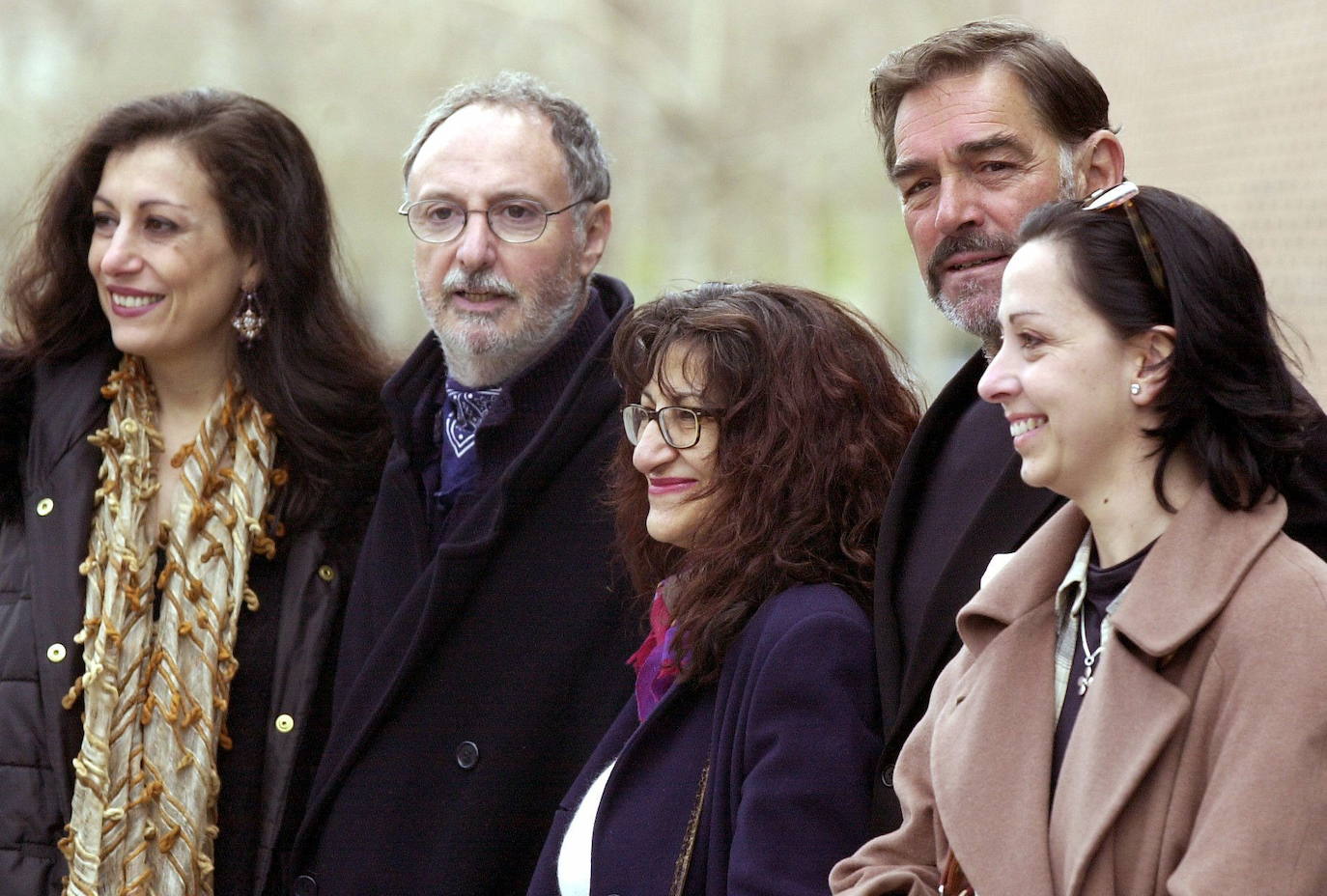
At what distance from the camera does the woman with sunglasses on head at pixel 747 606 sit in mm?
2480

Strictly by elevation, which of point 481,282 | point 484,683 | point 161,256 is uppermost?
point 161,256

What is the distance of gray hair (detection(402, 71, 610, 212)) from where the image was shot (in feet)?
12.6

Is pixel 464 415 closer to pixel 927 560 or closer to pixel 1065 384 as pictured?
pixel 927 560

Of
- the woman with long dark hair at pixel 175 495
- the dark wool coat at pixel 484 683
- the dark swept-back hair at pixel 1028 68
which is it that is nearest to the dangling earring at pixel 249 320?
the woman with long dark hair at pixel 175 495

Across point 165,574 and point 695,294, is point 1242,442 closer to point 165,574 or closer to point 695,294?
point 695,294

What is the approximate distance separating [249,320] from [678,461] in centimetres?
147

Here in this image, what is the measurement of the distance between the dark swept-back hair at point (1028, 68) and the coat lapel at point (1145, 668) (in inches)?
43.8

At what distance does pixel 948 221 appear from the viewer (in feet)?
9.46

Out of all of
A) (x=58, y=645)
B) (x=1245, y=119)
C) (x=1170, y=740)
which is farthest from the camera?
(x=1245, y=119)

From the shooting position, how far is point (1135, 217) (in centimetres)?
211

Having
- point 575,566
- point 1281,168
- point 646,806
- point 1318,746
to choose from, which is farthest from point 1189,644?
point 1281,168

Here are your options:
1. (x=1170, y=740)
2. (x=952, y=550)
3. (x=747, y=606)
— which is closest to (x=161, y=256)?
(x=747, y=606)

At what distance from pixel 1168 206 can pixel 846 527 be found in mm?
895

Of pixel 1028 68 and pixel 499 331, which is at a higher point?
pixel 1028 68
